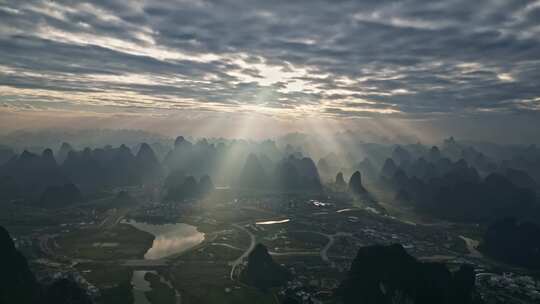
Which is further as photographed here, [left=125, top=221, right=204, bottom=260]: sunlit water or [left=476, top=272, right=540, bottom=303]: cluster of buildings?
[left=125, top=221, right=204, bottom=260]: sunlit water

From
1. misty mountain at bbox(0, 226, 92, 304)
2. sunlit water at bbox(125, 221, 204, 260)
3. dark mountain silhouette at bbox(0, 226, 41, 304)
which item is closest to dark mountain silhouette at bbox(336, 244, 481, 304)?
misty mountain at bbox(0, 226, 92, 304)

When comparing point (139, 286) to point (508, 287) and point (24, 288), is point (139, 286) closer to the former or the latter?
point (24, 288)

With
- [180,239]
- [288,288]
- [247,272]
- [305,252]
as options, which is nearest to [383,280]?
[288,288]

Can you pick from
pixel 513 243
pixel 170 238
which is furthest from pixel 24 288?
pixel 513 243

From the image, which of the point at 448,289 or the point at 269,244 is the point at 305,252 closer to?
the point at 269,244

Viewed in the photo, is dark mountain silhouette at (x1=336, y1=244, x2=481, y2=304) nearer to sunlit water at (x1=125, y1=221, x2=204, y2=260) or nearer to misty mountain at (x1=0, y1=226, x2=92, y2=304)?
misty mountain at (x1=0, y1=226, x2=92, y2=304)

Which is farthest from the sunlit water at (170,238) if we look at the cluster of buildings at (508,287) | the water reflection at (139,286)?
the cluster of buildings at (508,287)

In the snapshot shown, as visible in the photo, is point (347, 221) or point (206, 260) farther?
point (347, 221)
